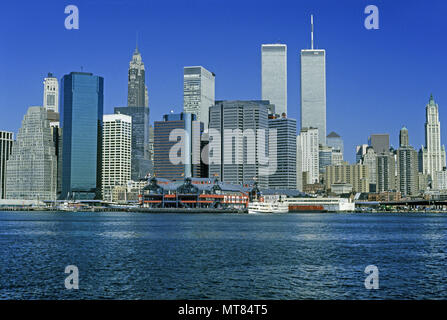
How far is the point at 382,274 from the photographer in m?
54.2

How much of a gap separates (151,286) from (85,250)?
30.2m

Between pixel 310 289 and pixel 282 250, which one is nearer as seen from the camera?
pixel 310 289

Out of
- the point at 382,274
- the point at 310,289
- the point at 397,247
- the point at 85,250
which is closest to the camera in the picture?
the point at 310,289

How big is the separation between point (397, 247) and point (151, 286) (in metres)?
46.6

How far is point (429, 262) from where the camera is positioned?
63.6 meters
